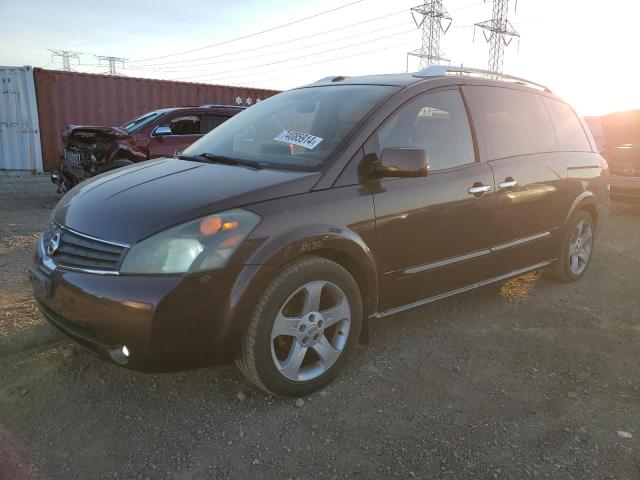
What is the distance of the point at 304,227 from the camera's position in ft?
8.19

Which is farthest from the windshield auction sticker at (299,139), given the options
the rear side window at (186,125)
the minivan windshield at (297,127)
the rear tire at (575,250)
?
the rear side window at (186,125)

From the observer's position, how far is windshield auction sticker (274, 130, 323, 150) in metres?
2.92

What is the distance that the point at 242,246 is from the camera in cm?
230

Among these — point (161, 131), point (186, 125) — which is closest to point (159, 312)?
point (161, 131)

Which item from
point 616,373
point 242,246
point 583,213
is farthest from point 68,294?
point 583,213

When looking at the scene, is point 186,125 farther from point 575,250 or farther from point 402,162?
point 402,162

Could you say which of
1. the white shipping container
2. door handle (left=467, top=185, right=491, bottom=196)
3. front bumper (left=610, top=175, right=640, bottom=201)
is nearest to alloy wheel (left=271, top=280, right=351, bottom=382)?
door handle (left=467, top=185, right=491, bottom=196)

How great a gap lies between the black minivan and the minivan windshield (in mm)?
15

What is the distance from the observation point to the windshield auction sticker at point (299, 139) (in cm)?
292

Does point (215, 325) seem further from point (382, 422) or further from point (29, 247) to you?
point (29, 247)

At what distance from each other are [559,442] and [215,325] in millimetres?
1655

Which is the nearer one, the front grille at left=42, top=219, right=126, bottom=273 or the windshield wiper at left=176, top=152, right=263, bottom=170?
the front grille at left=42, top=219, right=126, bottom=273

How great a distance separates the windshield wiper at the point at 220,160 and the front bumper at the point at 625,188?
22.1 ft

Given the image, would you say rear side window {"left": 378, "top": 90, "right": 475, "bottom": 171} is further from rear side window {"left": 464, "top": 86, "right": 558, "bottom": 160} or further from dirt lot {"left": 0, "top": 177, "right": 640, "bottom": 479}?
dirt lot {"left": 0, "top": 177, "right": 640, "bottom": 479}
